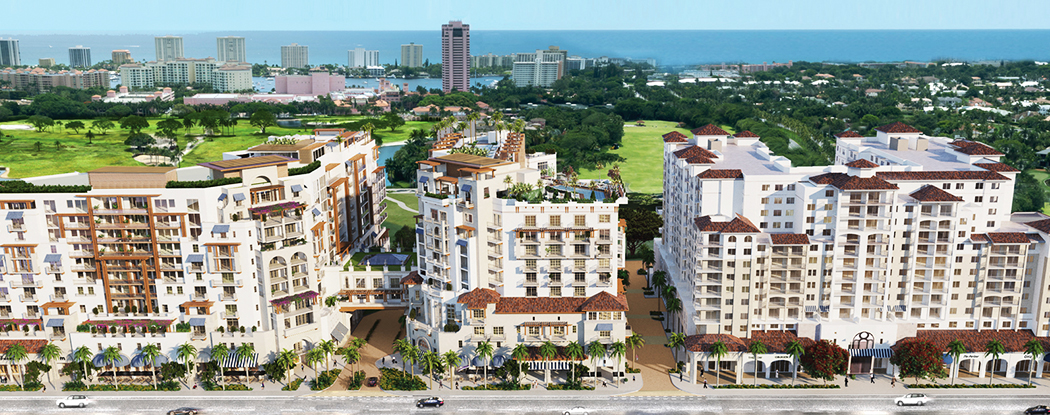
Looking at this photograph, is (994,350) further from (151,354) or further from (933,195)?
(151,354)

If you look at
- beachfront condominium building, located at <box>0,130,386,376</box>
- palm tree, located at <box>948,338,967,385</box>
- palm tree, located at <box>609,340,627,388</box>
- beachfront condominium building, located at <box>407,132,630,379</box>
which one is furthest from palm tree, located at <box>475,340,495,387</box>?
palm tree, located at <box>948,338,967,385</box>

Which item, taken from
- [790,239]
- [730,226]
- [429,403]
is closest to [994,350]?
[790,239]

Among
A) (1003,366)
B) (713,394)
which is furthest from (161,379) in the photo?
(1003,366)

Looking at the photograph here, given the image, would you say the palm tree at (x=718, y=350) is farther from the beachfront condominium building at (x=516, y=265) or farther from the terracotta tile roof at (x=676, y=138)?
the terracotta tile roof at (x=676, y=138)

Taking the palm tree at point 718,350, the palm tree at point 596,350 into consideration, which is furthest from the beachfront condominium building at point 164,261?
the palm tree at point 718,350

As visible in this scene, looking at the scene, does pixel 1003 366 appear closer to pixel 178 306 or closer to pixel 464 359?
pixel 464 359

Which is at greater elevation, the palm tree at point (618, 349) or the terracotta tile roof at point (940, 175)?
the terracotta tile roof at point (940, 175)
